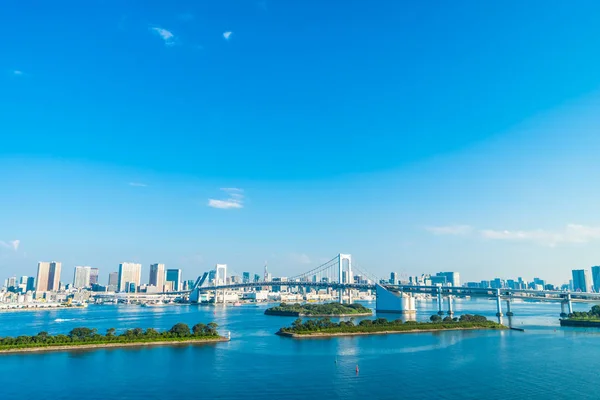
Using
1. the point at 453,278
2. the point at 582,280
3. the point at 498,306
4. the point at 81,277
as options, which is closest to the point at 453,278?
the point at 453,278

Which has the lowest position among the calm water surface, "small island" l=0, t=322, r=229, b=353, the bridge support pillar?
the calm water surface

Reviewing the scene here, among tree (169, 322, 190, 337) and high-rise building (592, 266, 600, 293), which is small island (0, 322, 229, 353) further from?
high-rise building (592, 266, 600, 293)

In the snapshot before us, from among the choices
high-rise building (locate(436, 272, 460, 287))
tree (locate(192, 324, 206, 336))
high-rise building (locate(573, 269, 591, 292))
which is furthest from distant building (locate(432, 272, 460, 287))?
tree (locate(192, 324, 206, 336))

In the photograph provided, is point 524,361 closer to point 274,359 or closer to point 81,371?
point 274,359

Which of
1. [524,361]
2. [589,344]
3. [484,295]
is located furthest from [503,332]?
[484,295]

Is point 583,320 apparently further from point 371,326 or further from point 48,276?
point 48,276
